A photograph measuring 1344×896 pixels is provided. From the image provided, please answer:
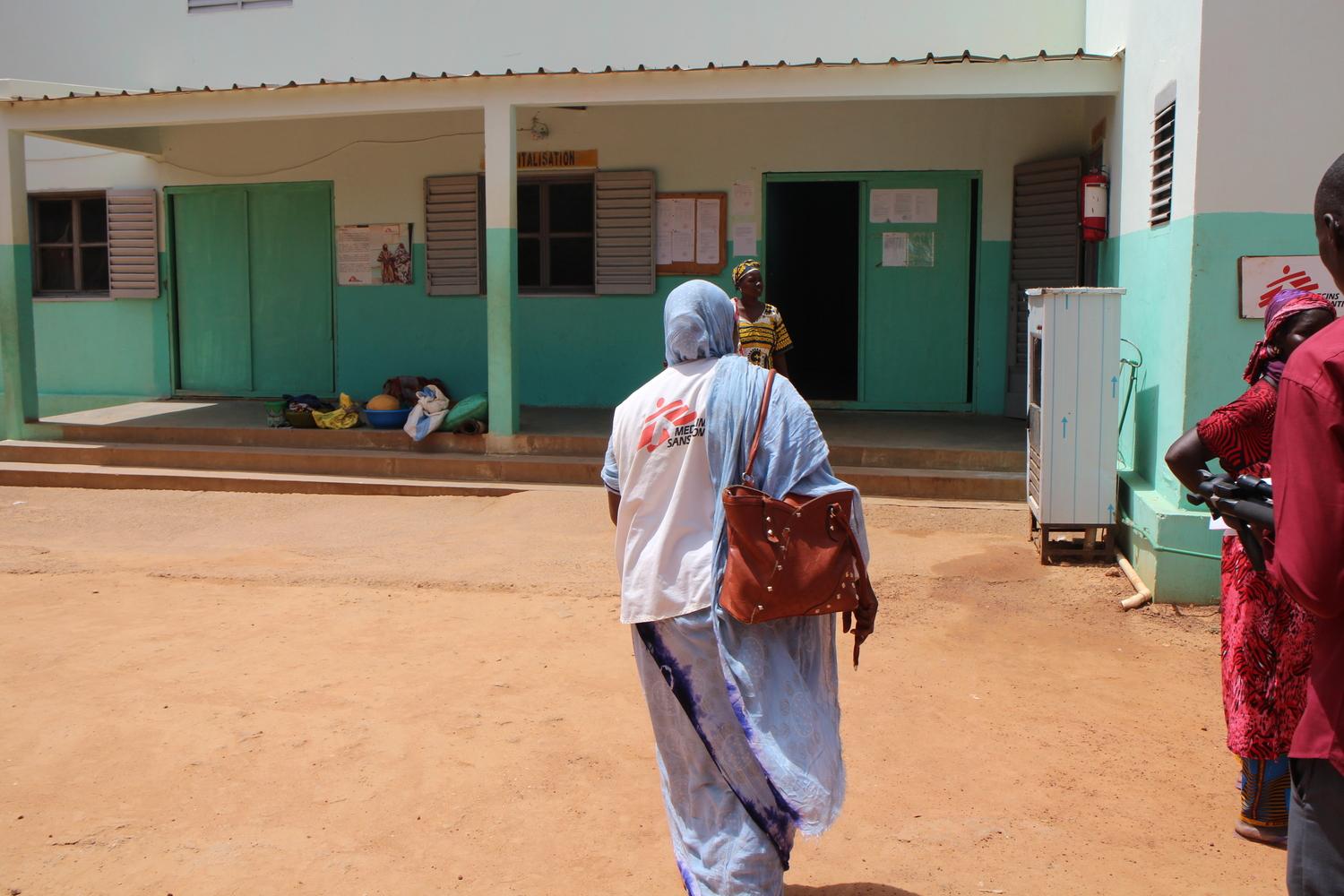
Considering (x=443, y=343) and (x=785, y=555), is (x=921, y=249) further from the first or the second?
(x=785, y=555)

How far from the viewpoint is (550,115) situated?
432 inches

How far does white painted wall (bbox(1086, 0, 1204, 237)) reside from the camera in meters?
5.84

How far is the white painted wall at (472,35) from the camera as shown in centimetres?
1012

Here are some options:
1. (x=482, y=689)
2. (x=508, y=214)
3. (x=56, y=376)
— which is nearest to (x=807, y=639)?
(x=482, y=689)

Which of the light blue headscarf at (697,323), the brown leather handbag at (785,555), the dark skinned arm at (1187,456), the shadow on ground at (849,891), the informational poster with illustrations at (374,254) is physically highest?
the informational poster with illustrations at (374,254)

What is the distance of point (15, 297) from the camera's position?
10383 millimetres

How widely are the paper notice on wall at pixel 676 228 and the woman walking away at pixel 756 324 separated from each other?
2797 millimetres

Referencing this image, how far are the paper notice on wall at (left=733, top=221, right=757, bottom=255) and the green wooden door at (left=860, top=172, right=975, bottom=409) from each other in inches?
37.8

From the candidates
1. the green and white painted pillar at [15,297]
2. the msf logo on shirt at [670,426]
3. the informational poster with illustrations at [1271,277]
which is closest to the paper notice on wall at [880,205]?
the informational poster with illustrations at [1271,277]

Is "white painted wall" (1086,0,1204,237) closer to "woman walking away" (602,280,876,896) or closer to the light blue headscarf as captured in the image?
the light blue headscarf

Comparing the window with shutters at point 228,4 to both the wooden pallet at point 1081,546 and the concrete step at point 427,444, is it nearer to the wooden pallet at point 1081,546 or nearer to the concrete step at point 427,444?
the concrete step at point 427,444

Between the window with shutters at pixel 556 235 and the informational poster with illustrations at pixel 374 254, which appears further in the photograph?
the informational poster with illustrations at pixel 374 254

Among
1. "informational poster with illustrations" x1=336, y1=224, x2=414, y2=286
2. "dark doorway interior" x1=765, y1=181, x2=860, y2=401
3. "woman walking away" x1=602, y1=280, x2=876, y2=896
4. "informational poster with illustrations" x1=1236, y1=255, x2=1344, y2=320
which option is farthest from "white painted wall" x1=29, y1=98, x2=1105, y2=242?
"woman walking away" x1=602, y1=280, x2=876, y2=896

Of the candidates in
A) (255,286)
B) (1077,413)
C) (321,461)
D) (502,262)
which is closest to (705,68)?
(502,262)
